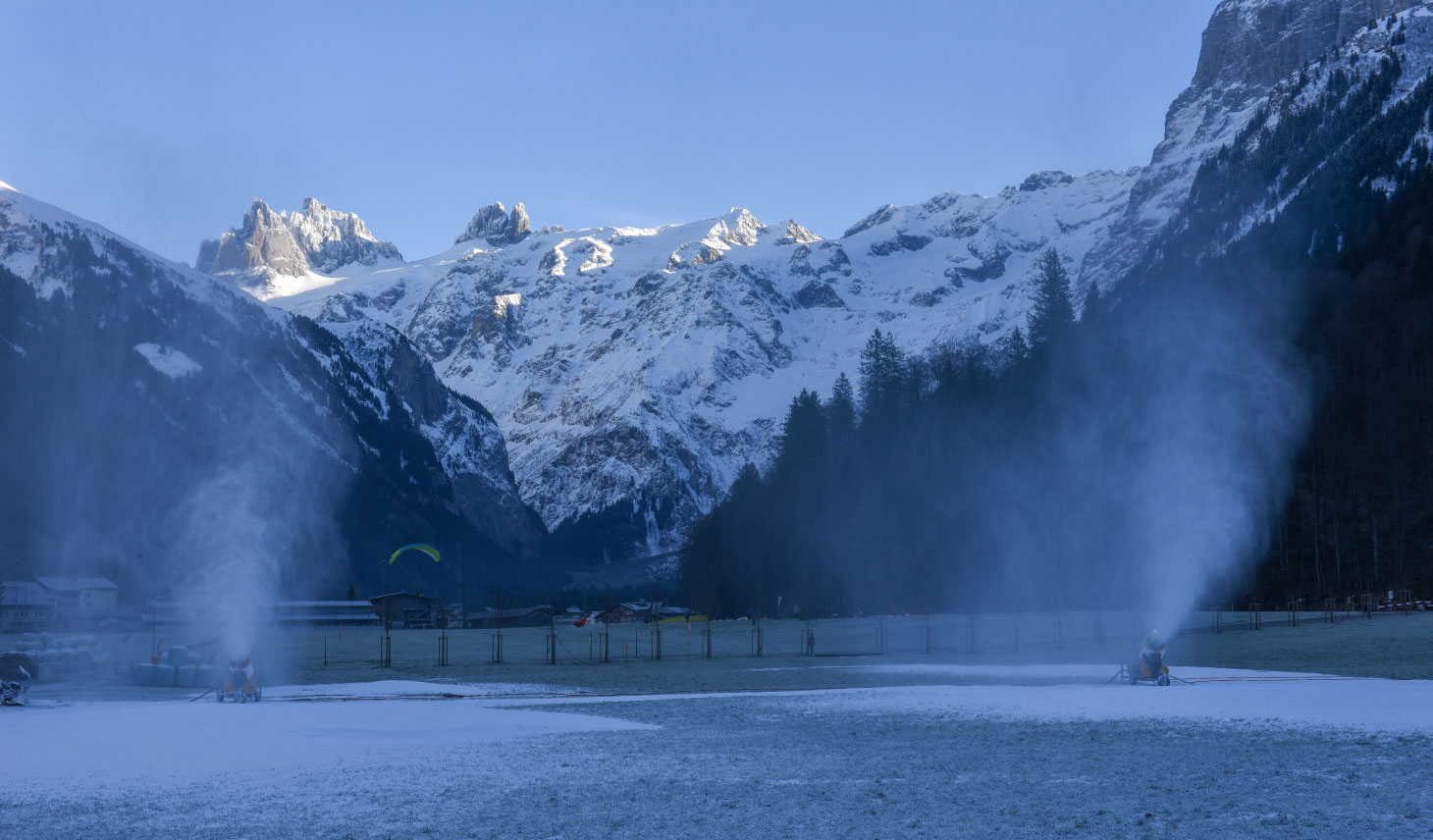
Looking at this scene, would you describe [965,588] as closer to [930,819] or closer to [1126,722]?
[1126,722]

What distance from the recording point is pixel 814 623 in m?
98.9

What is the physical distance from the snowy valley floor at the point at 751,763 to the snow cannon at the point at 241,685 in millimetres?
678

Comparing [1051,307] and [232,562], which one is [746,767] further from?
[1051,307]

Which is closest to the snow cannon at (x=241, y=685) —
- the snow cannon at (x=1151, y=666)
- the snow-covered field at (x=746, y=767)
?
the snow-covered field at (x=746, y=767)

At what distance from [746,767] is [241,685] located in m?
18.0

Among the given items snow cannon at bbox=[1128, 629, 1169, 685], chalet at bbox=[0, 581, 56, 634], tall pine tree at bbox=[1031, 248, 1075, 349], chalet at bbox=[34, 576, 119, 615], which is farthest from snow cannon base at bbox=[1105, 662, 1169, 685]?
chalet at bbox=[34, 576, 119, 615]

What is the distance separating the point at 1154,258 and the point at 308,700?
172m

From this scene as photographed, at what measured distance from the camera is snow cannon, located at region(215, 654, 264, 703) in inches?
1230

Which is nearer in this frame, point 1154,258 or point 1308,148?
point 1308,148

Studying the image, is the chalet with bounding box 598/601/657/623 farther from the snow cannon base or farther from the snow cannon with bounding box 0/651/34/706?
the snow cannon base

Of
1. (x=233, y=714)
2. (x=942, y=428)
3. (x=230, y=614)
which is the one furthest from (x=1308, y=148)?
(x=233, y=714)

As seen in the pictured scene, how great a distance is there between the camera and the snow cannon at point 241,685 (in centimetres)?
3123

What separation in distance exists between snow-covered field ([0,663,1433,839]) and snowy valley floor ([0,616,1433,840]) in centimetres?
6

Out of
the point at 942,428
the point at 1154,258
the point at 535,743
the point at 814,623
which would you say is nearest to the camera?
the point at 535,743
